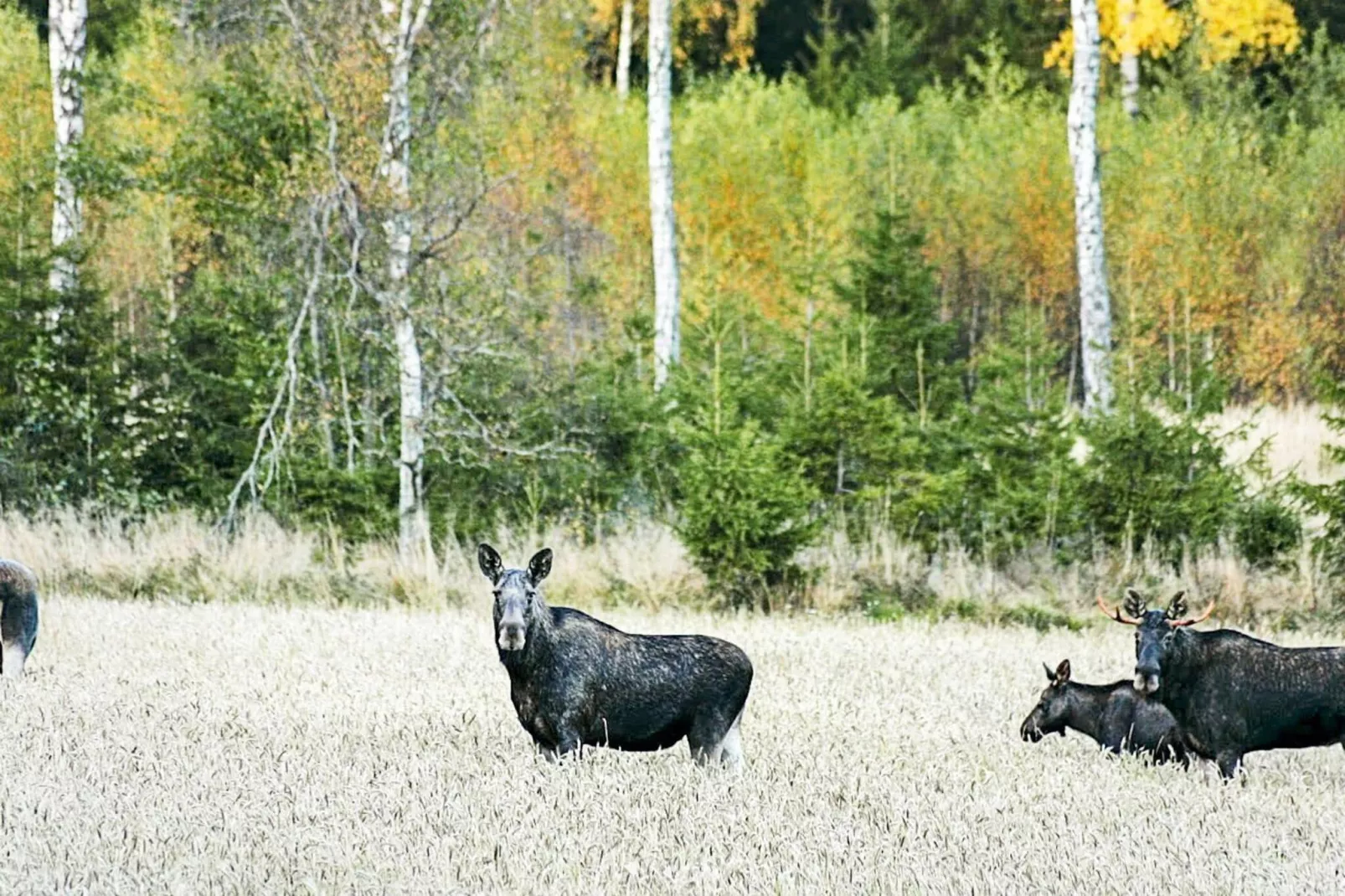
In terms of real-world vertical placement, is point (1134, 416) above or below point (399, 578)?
above

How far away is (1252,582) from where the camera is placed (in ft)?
62.8

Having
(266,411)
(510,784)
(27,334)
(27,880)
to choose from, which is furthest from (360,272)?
(27,880)

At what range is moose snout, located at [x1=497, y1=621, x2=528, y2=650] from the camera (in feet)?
31.7

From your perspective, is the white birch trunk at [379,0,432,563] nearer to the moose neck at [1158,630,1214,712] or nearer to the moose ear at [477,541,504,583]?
the moose ear at [477,541,504,583]

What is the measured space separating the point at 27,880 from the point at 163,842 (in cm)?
81

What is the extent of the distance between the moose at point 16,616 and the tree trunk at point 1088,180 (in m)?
14.9

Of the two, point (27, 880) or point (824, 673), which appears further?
point (824, 673)

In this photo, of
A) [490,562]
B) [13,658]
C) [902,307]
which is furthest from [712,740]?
[902,307]

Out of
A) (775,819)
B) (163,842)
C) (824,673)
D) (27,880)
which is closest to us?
(27,880)

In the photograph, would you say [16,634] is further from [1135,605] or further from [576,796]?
[1135,605]

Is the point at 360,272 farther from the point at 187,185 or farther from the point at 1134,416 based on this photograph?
the point at 1134,416

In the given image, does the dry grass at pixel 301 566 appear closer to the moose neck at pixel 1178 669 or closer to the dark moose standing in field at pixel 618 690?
the moose neck at pixel 1178 669

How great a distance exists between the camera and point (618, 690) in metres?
10.2

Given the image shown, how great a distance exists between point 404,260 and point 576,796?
13248 mm
